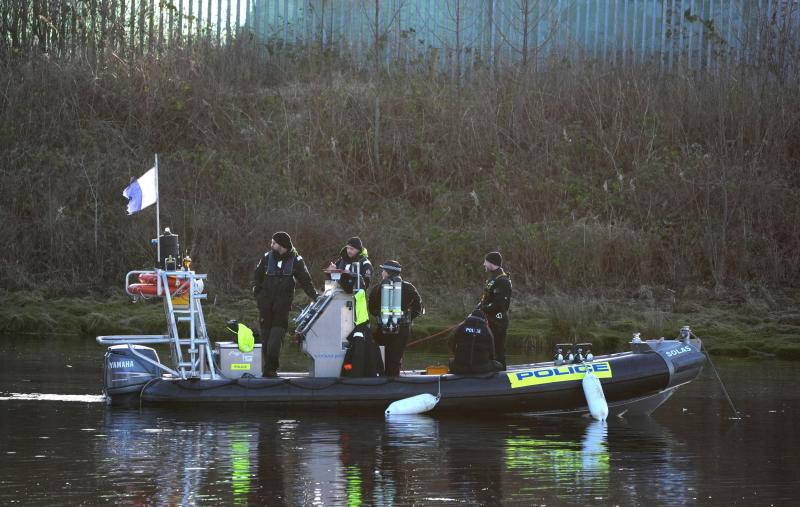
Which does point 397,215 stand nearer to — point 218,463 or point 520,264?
point 520,264

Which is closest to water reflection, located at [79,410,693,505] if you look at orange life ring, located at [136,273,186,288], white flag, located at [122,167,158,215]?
orange life ring, located at [136,273,186,288]

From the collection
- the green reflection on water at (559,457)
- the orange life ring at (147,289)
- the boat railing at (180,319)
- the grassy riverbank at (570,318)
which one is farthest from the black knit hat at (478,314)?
the grassy riverbank at (570,318)

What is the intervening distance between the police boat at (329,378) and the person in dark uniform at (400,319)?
0.93ft

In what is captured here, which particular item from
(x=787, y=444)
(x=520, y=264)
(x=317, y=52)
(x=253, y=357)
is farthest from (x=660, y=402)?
(x=317, y=52)

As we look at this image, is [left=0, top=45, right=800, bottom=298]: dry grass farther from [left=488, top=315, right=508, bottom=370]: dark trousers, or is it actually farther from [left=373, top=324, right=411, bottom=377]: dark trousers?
[left=373, top=324, right=411, bottom=377]: dark trousers

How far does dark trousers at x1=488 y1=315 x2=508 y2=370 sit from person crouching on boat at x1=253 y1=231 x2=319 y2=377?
1991 mm

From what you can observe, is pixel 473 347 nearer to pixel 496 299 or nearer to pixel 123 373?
pixel 496 299

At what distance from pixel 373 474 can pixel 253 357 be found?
13.9 feet

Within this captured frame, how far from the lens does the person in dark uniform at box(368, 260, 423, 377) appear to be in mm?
14180

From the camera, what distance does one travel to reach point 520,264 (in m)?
26.1

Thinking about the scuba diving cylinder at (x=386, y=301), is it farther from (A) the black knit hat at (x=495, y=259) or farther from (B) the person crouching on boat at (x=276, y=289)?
(A) the black knit hat at (x=495, y=259)

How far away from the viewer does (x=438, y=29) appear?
32.2 meters

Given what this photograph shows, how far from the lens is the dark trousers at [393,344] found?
46.9 ft

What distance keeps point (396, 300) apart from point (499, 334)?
1.28m
